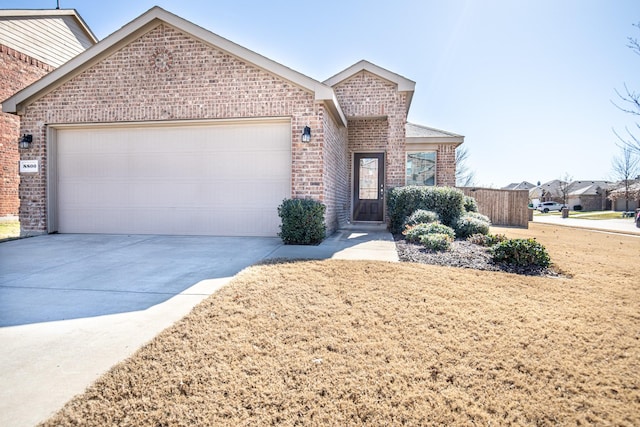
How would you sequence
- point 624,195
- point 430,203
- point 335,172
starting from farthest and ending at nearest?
1. point 624,195
2. point 335,172
3. point 430,203

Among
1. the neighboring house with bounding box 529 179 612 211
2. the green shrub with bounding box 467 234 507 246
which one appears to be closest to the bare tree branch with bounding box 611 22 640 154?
the green shrub with bounding box 467 234 507 246

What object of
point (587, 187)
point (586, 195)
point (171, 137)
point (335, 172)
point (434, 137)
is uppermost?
point (587, 187)

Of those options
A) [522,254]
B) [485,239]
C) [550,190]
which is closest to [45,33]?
[485,239]

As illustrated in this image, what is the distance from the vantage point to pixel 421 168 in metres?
12.3

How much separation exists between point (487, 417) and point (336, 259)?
3392 mm

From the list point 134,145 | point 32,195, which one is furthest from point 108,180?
point 32,195

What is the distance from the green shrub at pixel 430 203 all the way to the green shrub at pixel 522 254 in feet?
11.0

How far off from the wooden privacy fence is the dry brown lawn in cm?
942

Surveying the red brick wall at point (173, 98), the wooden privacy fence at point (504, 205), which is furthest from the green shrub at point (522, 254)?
the wooden privacy fence at point (504, 205)

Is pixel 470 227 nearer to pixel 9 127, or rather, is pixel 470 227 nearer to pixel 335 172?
pixel 335 172

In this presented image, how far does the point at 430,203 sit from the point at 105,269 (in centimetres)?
738

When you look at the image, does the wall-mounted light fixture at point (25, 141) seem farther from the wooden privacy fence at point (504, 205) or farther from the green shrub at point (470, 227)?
→ the wooden privacy fence at point (504, 205)

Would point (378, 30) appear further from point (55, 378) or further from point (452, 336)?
point (55, 378)

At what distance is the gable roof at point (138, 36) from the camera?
660 centimetres
